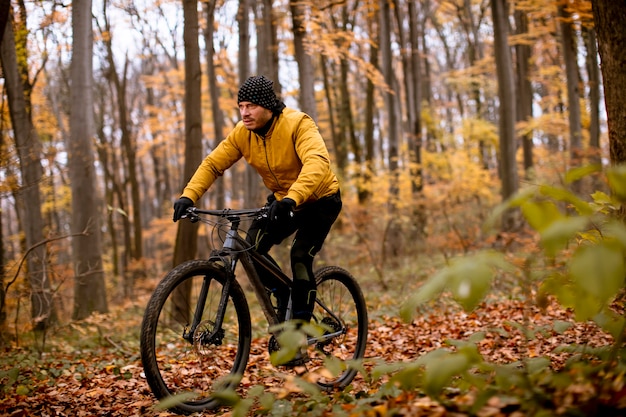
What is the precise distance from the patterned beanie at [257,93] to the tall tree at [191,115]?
4.07m

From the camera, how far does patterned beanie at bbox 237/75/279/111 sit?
400 cm

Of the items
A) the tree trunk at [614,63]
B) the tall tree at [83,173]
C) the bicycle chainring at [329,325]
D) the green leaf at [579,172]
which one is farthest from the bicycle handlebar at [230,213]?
the tall tree at [83,173]

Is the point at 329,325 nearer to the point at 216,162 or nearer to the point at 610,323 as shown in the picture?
the point at 216,162

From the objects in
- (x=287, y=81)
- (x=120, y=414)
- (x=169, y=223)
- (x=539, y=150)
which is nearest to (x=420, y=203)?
(x=287, y=81)

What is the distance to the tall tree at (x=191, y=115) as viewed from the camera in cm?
789

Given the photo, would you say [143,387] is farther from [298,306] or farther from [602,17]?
[602,17]

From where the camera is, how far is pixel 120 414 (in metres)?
3.71

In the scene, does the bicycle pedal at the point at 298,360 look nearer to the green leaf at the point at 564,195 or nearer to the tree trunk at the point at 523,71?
the green leaf at the point at 564,195

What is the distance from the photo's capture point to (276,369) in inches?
187

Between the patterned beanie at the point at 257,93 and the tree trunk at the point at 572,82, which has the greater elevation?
the tree trunk at the point at 572,82

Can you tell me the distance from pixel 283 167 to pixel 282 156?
0.30 feet

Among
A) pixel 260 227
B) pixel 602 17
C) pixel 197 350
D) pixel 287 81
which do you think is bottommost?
pixel 197 350

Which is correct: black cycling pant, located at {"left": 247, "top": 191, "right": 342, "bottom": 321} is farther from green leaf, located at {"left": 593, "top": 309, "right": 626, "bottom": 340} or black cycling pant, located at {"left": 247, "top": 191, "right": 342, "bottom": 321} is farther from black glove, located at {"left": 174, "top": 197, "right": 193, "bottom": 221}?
green leaf, located at {"left": 593, "top": 309, "right": 626, "bottom": 340}

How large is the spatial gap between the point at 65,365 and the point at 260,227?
3041mm
